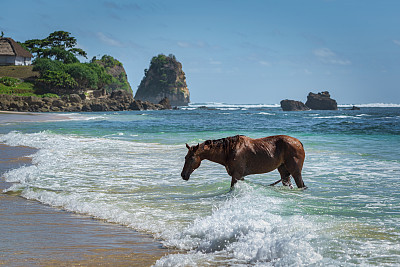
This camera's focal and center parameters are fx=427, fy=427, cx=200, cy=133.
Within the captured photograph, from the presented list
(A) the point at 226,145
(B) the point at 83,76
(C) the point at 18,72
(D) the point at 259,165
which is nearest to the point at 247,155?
(D) the point at 259,165

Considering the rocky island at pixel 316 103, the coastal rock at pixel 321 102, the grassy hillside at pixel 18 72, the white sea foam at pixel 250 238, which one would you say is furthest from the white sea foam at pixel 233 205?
the coastal rock at pixel 321 102

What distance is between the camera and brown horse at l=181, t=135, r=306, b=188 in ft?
25.8

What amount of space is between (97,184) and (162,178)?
1.60 metres

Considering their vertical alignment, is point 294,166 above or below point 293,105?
below

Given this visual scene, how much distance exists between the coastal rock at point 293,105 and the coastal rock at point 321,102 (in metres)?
5.13

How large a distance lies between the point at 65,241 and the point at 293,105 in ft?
431

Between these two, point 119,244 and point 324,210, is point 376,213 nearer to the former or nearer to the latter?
point 324,210

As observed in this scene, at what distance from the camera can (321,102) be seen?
138 metres

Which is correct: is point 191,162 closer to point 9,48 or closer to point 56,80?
point 56,80

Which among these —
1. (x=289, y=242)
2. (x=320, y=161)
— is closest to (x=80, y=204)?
(x=289, y=242)

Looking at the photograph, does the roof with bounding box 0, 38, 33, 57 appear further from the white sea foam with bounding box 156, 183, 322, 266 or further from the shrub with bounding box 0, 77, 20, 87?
the white sea foam with bounding box 156, 183, 322, 266

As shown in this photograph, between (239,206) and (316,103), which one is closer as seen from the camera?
(239,206)

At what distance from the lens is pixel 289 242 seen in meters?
4.83

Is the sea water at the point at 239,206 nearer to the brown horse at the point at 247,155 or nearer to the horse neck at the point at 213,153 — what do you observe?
the brown horse at the point at 247,155
